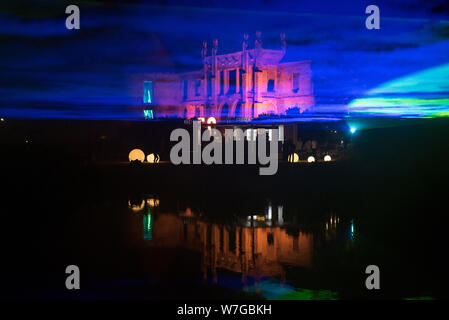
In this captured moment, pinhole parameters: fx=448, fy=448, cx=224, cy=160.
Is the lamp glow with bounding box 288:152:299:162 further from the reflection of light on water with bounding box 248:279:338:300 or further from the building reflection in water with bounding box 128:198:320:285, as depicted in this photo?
the reflection of light on water with bounding box 248:279:338:300

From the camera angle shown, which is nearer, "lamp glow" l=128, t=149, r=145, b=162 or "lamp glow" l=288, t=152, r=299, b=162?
"lamp glow" l=288, t=152, r=299, b=162

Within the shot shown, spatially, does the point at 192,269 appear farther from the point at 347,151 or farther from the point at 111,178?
the point at 347,151

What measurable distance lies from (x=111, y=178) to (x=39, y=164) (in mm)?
2962

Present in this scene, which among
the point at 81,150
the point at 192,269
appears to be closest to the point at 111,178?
the point at 81,150

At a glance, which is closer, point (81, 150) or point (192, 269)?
point (192, 269)

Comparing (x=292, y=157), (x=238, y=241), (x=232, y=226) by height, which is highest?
(x=292, y=157)

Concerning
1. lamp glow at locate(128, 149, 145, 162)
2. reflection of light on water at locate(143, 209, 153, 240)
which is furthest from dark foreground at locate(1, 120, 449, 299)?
lamp glow at locate(128, 149, 145, 162)

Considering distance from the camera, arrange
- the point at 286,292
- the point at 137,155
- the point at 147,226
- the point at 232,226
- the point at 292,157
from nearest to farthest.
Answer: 1. the point at 286,292
2. the point at 147,226
3. the point at 232,226
4. the point at 292,157
5. the point at 137,155

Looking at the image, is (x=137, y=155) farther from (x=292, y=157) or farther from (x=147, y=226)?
(x=147, y=226)

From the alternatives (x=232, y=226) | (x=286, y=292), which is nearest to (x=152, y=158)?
(x=232, y=226)

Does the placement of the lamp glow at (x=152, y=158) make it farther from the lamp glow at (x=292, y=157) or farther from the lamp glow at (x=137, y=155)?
the lamp glow at (x=292, y=157)

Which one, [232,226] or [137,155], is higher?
[137,155]

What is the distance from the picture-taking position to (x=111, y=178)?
18.0 metres

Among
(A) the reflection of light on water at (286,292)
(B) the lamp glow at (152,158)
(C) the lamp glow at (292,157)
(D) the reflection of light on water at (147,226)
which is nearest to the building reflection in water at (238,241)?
(D) the reflection of light on water at (147,226)
